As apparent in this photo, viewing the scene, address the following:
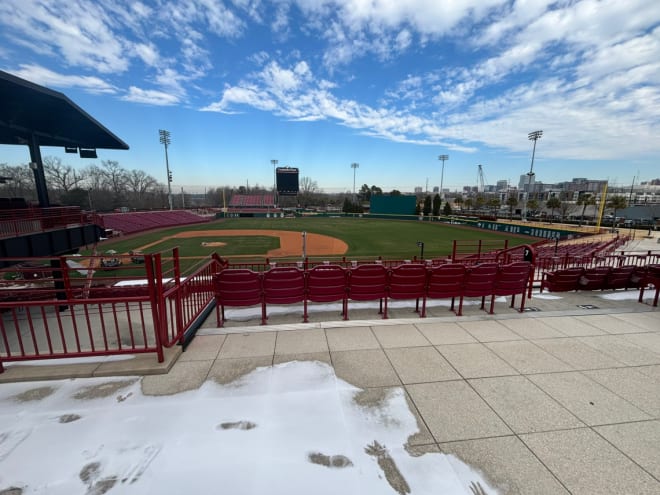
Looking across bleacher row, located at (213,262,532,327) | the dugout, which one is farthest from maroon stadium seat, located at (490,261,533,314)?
the dugout

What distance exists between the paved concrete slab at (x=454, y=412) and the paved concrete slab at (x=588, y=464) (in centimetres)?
36

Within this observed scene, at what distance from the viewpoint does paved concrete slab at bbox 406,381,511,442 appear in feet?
9.89

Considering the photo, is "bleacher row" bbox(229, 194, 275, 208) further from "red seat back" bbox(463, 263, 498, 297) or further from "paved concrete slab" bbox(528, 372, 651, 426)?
"paved concrete slab" bbox(528, 372, 651, 426)

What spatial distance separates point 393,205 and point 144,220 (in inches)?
2238

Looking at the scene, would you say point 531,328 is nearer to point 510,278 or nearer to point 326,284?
point 510,278

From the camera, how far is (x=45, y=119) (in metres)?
11.9

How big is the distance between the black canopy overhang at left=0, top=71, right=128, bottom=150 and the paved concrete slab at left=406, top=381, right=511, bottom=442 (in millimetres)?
13174

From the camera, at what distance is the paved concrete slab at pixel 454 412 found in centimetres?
302

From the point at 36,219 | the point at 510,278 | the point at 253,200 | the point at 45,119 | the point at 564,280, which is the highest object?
the point at 45,119

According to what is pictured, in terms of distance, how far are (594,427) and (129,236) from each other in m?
48.5

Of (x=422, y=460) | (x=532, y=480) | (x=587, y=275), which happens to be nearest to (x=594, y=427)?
(x=532, y=480)

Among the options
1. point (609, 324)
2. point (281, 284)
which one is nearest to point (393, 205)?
point (609, 324)

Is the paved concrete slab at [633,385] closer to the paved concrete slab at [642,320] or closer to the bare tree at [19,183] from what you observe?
the paved concrete slab at [642,320]

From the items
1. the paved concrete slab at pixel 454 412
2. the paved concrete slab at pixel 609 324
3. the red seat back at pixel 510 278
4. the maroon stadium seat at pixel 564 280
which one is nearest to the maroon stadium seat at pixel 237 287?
the paved concrete slab at pixel 454 412
